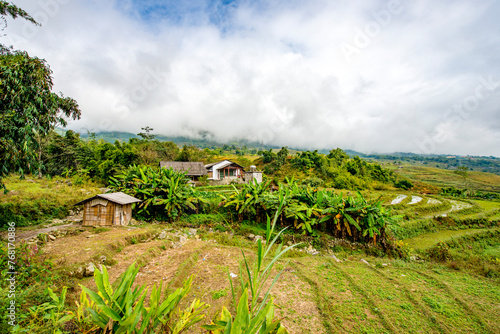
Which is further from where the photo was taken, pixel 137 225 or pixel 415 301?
pixel 137 225

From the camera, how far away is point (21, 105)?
581cm

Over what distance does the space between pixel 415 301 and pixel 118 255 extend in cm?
730

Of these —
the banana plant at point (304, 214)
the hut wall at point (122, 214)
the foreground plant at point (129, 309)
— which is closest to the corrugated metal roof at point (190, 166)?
the hut wall at point (122, 214)

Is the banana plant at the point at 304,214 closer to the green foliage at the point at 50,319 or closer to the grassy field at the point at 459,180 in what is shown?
the green foliage at the point at 50,319

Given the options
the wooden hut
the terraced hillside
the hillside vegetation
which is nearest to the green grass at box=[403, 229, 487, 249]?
the hillside vegetation

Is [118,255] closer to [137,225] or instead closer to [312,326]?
[137,225]

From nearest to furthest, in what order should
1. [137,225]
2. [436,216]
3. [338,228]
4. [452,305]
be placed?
1. [452,305]
2. [338,228]
3. [137,225]
4. [436,216]

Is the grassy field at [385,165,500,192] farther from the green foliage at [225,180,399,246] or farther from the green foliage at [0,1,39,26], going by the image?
the green foliage at [0,1,39,26]

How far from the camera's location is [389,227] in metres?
7.88

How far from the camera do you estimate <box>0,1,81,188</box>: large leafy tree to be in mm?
5375

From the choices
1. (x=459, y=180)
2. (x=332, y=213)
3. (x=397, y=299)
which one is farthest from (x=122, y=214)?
(x=459, y=180)

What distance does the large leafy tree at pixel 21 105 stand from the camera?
5375mm

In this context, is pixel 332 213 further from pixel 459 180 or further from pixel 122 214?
pixel 459 180

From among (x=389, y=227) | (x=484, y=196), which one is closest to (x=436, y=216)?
(x=389, y=227)
